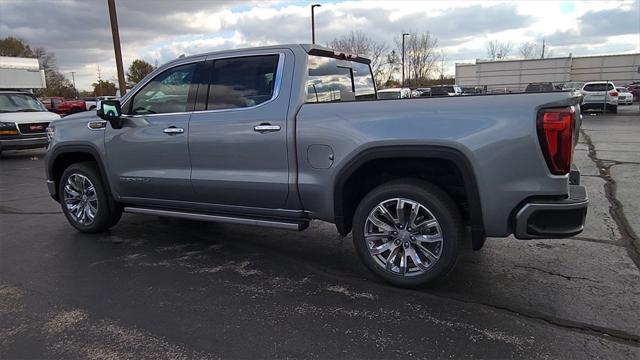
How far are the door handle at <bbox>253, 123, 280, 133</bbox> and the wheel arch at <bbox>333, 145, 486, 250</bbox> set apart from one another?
692 millimetres

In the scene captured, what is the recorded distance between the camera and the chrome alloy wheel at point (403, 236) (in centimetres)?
377

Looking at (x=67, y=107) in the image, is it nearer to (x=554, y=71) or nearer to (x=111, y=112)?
(x=111, y=112)

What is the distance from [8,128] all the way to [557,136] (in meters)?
13.8

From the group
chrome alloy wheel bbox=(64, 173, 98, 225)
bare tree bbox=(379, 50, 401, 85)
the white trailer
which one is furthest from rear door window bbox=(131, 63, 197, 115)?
bare tree bbox=(379, 50, 401, 85)

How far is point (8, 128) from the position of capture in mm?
13016

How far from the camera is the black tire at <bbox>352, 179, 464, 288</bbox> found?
12.0 feet

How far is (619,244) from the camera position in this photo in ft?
16.2

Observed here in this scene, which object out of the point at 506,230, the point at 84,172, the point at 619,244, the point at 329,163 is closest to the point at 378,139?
the point at 329,163

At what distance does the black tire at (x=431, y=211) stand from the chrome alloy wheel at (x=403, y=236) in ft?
0.09

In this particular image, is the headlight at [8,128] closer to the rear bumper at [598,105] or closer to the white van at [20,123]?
the white van at [20,123]

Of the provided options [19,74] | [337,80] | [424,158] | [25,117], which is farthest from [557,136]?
[19,74]

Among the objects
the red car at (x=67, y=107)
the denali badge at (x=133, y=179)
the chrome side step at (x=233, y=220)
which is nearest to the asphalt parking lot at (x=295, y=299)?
the chrome side step at (x=233, y=220)

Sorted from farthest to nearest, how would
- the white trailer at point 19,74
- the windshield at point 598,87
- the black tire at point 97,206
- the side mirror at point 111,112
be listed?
the windshield at point 598,87 → the white trailer at point 19,74 → the black tire at point 97,206 → the side mirror at point 111,112

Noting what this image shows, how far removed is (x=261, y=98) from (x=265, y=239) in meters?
1.76
